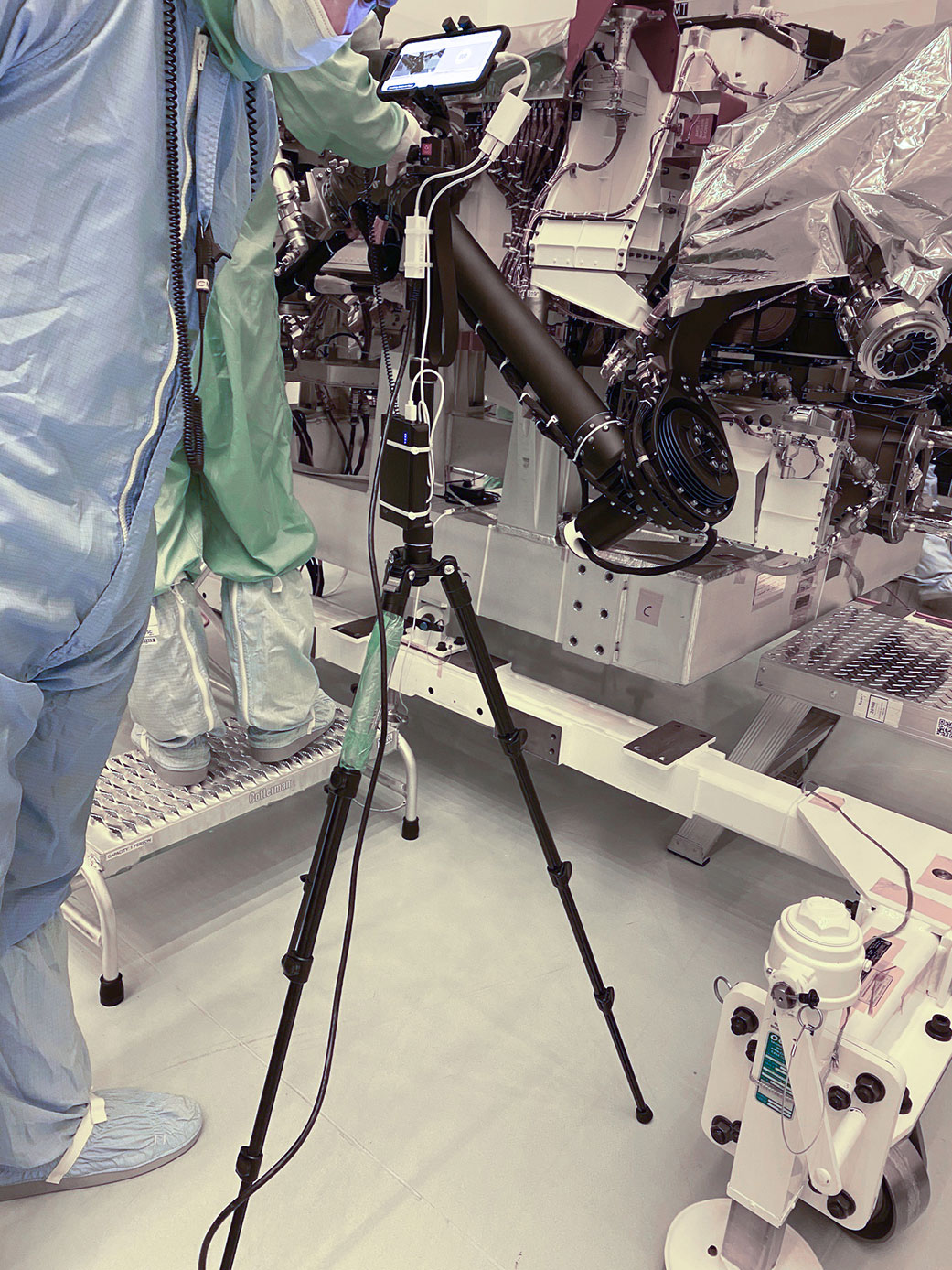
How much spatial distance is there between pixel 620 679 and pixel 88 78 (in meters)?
3.21

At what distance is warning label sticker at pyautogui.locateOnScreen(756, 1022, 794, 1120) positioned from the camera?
52.3 inches

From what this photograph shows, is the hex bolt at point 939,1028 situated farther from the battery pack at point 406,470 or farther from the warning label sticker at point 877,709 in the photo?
the battery pack at point 406,470

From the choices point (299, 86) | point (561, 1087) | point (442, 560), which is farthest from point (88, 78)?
point (561, 1087)

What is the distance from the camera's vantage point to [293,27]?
46.7 inches

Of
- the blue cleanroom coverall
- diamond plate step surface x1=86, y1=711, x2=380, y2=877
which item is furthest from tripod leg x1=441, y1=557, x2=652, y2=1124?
diamond plate step surface x1=86, y1=711, x2=380, y2=877

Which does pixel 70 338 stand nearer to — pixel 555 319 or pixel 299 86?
pixel 299 86

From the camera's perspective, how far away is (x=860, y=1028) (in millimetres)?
1400

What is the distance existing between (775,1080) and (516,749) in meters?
0.65

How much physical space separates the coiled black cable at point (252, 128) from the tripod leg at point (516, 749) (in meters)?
0.70

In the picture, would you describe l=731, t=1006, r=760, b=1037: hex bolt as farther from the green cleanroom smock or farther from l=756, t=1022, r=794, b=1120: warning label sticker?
the green cleanroom smock

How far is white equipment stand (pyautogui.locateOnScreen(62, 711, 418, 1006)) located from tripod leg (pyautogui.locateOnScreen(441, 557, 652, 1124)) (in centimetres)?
93

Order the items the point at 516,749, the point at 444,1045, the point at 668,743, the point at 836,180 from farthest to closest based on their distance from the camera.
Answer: the point at 668,743, the point at 444,1045, the point at 836,180, the point at 516,749

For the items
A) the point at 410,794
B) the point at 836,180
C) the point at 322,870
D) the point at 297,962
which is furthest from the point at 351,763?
the point at 836,180

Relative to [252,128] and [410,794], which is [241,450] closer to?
[252,128]
